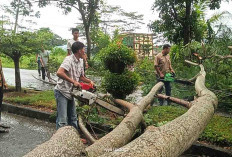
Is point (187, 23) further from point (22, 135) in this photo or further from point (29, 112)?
point (22, 135)

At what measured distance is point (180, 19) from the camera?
1155 centimetres

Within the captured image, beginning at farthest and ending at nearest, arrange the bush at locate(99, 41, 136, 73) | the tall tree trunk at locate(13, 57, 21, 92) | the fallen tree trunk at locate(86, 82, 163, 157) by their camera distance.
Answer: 1. the tall tree trunk at locate(13, 57, 21, 92)
2. the bush at locate(99, 41, 136, 73)
3. the fallen tree trunk at locate(86, 82, 163, 157)

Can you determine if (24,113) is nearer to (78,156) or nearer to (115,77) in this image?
(115,77)

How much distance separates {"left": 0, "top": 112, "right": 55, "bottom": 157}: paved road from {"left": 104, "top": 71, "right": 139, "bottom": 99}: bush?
65.5 inches

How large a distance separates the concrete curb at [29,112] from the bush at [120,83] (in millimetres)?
1561

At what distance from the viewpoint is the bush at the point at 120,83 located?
627cm

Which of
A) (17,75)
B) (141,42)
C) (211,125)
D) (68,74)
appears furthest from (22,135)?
(141,42)

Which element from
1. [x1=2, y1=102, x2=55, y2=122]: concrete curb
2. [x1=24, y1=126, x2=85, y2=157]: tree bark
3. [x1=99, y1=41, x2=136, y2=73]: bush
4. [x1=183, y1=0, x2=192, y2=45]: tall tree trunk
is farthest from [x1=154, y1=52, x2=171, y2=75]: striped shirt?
[x1=24, y1=126, x2=85, y2=157]: tree bark

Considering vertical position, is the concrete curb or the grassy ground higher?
the grassy ground

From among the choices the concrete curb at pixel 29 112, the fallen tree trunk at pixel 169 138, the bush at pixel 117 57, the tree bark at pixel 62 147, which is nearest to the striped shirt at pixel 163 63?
the bush at pixel 117 57

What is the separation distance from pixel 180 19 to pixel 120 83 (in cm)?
660

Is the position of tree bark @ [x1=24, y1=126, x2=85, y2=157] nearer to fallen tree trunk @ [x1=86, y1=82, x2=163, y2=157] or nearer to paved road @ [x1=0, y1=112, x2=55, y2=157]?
fallen tree trunk @ [x1=86, y1=82, x2=163, y2=157]

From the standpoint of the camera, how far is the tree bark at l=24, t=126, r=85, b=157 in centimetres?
204

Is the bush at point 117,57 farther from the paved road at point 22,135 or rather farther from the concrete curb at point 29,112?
the paved road at point 22,135
